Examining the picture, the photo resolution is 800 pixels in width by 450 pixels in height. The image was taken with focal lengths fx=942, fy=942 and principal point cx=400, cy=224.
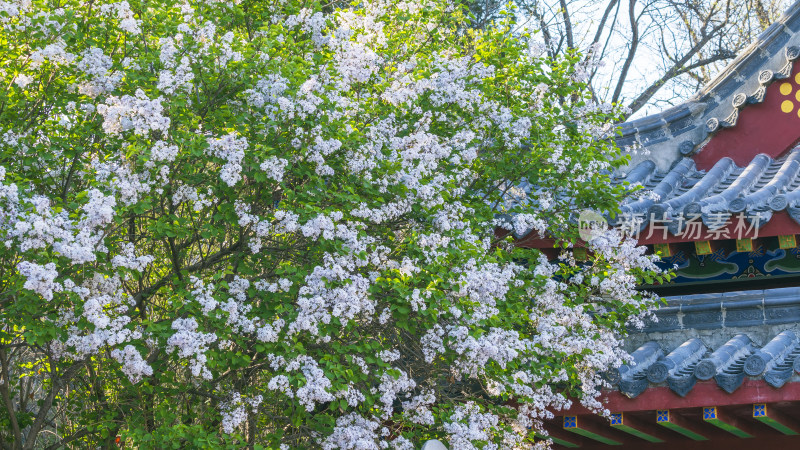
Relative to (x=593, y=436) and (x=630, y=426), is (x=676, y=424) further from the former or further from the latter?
(x=593, y=436)

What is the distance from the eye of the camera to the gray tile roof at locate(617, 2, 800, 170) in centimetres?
→ 938

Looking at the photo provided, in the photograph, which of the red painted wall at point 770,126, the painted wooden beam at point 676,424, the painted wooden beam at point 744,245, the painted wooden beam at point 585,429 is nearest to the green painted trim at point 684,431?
the painted wooden beam at point 676,424

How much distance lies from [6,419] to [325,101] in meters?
4.28

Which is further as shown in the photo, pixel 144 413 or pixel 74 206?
pixel 144 413

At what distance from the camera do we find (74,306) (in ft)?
19.7

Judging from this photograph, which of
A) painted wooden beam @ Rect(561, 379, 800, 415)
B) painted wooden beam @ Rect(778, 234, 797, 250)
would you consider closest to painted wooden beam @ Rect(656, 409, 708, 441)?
painted wooden beam @ Rect(561, 379, 800, 415)

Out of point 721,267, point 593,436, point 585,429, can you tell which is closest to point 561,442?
point 593,436

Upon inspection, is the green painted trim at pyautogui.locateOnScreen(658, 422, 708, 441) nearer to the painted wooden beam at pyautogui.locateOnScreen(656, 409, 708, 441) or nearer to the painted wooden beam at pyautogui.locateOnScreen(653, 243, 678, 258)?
the painted wooden beam at pyautogui.locateOnScreen(656, 409, 708, 441)

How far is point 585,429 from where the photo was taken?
27.5 ft

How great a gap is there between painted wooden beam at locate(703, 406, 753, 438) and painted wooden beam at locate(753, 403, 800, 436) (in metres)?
0.21

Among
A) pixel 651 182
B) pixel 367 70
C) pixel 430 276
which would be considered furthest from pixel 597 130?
pixel 430 276

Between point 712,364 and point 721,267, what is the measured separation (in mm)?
1728

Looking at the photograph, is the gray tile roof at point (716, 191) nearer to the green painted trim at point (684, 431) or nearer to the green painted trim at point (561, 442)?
Answer: the green painted trim at point (684, 431)

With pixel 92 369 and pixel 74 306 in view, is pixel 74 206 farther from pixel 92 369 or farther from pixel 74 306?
pixel 92 369
